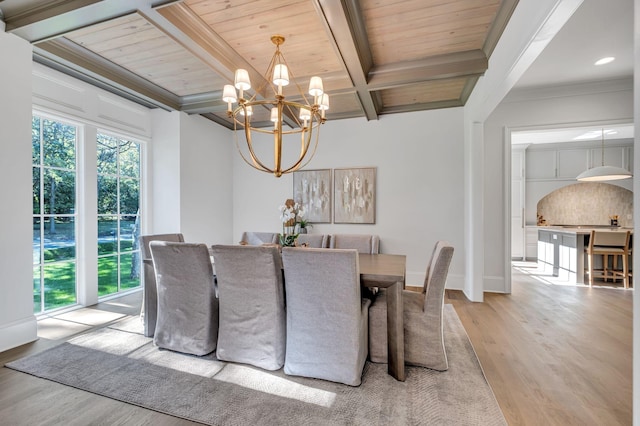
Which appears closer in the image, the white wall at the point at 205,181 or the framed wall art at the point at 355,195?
the white wall at the point at 205,181

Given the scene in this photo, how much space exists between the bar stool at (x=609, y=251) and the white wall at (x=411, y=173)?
223 centimetres

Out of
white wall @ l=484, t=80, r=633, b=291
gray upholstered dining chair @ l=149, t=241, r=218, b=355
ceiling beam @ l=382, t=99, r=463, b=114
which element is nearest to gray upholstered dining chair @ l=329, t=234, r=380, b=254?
gray upholstered dining chair @ l=149, t=241, r=218, b=355

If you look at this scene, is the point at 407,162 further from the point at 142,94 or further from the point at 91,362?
the point at 91,362

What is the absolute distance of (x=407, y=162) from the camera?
442cm

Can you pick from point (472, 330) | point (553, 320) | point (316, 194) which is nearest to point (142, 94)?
point (316, 194)

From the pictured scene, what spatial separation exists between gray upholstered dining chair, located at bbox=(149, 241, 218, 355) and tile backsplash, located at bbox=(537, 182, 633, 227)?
25.7 feet

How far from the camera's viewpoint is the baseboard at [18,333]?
233 cm

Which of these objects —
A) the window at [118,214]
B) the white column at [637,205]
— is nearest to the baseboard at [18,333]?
the window at [118,214]

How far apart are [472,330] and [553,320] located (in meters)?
1.04

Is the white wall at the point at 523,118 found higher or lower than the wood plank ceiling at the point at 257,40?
lower

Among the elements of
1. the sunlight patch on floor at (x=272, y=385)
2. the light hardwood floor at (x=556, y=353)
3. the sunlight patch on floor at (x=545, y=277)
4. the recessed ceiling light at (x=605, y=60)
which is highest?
the recessed ceiling light at (x=605, y=60)

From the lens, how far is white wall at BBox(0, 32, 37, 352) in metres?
2.35

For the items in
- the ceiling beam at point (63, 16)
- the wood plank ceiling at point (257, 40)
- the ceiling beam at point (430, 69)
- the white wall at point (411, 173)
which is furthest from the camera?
the white wall at point (411, 173)

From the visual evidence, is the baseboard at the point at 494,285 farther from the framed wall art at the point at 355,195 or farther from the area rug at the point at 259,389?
the area rug at the point at 259,389
